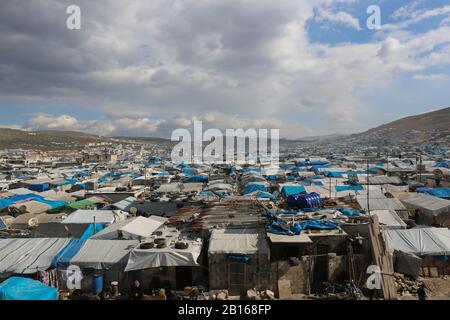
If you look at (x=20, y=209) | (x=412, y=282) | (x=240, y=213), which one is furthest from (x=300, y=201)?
(x=20, y=209)

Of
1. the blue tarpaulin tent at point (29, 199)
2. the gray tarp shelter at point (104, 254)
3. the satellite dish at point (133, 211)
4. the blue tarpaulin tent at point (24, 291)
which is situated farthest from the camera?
the blue tarpaulin tent at point (29, 199)

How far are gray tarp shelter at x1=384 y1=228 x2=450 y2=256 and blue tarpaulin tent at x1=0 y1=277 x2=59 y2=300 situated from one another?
10.5 meters

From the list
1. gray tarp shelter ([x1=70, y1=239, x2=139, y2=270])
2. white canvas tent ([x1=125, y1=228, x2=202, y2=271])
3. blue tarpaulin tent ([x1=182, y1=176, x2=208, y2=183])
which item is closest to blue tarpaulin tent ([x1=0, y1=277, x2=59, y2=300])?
gray tarp shelter ([x1=70, y1=239, x2=139, y2=270])

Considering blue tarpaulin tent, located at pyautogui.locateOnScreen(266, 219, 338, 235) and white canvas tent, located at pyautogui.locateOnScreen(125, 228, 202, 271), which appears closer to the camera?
white canvas tent, located at pyautogui.locateOnScreen(125, 228, 202, 271)

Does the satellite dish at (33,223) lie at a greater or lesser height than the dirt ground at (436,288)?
greater

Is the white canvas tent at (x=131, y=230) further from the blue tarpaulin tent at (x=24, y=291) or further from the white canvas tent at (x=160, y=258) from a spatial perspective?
the blue tarpaulin tent at (x=24, y=291)

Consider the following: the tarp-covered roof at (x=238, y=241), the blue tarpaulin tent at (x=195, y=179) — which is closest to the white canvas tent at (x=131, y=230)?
the tarp-covered roof at (x=238, y=241)

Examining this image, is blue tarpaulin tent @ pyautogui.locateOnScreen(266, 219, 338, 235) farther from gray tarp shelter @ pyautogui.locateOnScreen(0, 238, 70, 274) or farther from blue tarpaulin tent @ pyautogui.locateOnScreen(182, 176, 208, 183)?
blue tarpaulin tent @ pyautogui.locateOnScreen(182, 176, 208, 183)

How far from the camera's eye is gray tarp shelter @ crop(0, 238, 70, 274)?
1061cm

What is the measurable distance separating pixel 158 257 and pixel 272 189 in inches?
738

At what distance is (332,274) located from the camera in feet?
33.5

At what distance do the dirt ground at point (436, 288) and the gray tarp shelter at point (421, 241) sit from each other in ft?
2.64

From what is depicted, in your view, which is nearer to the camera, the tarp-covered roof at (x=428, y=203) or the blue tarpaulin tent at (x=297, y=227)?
the blue tarpaulin tent at (x=297, y=227)

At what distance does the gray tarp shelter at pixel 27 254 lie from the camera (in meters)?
10.6
